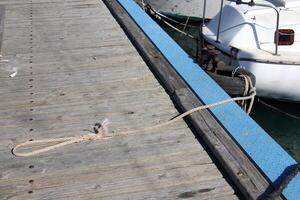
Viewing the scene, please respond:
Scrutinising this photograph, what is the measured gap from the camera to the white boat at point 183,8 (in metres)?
11.4

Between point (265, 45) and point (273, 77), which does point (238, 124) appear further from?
point (265, 45)

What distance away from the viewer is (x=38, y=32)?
639cm

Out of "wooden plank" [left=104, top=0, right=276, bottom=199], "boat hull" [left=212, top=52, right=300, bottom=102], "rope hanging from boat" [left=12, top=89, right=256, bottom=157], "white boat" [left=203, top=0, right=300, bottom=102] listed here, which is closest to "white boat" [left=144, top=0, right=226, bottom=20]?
"white boat" [left=203, top=0, right=300, bottom=102]

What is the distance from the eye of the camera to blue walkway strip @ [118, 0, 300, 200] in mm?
3320

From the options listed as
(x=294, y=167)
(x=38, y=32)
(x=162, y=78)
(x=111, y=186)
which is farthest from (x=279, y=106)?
(x=111, y=186)

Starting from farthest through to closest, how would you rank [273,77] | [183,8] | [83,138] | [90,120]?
1. [183,8]
2. [273,77]
3. [90,120]
4. [83,138]

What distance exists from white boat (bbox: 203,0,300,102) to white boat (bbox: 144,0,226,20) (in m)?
4.04

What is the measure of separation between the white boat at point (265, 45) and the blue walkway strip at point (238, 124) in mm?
1323

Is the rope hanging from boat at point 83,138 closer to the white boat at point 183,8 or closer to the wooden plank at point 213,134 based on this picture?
the wooden plank at point 213,134

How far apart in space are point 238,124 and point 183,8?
800 centimetres

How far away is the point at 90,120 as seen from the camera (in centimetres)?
407

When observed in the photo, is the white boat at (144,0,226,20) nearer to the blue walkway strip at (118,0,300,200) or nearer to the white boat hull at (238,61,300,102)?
the white boat hull at (238,61,300,102)

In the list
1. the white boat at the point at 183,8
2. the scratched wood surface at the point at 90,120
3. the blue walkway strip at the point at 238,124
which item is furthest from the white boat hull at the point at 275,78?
the white boat at the point at 183,8

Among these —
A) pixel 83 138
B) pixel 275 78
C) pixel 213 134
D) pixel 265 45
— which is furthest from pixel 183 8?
pixel 83 138
